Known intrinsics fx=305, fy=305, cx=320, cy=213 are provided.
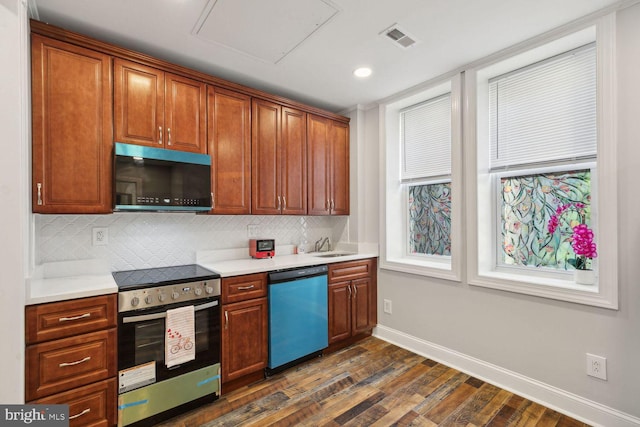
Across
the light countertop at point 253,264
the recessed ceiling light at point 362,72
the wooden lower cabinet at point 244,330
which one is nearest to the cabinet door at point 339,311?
the light countertop at point 253,264

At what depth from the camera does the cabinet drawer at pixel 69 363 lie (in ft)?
5.27

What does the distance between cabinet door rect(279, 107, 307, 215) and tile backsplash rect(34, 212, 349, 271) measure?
1.28ft

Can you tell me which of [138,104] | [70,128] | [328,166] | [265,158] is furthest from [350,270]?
[70,128]

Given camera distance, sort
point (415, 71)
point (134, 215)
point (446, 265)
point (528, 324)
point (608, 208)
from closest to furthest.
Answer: point (608, 208)
point (528, 324)
point (134, 215)
point (415, 71)
point (446, 265)

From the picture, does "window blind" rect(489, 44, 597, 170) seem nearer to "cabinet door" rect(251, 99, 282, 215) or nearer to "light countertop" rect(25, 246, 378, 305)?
"light countertop" rect(25, 246, 378, 305)

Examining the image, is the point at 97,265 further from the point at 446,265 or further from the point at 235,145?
the point at 446,265

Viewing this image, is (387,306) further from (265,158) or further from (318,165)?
(265,158)

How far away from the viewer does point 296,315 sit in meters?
2.67

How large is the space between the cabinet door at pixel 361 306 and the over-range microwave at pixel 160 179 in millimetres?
1718

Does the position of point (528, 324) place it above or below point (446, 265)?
below

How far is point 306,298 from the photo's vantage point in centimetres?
275

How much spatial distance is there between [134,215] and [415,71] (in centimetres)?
268

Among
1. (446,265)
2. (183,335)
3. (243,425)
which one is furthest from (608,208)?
(183,335)

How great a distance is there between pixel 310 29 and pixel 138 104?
1334 millimetres
